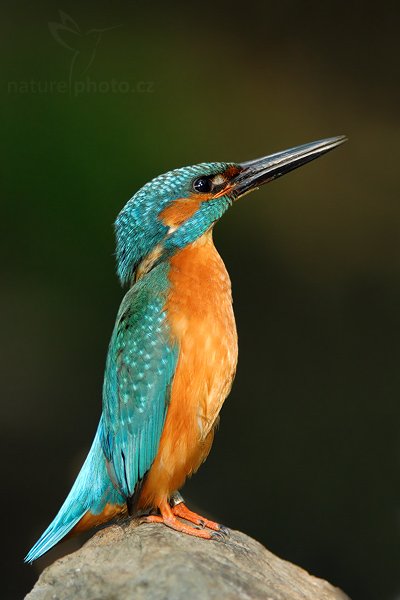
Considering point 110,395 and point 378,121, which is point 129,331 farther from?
point 378,121

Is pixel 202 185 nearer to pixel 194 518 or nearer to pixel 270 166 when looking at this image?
pixel 270 166

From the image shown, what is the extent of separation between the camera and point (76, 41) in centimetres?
470

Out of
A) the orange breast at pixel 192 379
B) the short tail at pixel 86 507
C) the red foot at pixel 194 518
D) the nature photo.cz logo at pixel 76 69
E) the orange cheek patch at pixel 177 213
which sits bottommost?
the red foot at pixel 194 518

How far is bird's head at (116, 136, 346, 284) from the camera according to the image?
113 inches

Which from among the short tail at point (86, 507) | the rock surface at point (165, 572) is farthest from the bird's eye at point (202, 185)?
the rock surface at point (165, 572)

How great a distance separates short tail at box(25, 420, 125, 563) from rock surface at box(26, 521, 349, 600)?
0.32 feet

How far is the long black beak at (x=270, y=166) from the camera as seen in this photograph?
2.99 m

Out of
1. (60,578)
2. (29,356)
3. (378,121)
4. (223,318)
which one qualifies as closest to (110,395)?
(223,318)

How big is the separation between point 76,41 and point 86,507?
8.78ft

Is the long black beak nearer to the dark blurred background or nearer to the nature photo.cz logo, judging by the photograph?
the dark blurred background

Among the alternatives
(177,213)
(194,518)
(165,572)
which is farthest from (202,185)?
(165,572)

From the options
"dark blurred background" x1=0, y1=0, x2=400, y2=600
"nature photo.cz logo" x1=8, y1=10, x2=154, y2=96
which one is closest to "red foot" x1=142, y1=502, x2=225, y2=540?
"dark blurred background" x1=0, y1=0, x2=400, y2=600

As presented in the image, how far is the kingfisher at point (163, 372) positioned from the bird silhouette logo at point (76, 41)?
1.94m

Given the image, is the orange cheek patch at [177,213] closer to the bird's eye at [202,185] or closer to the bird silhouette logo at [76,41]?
the bird's eye at [202,185]
